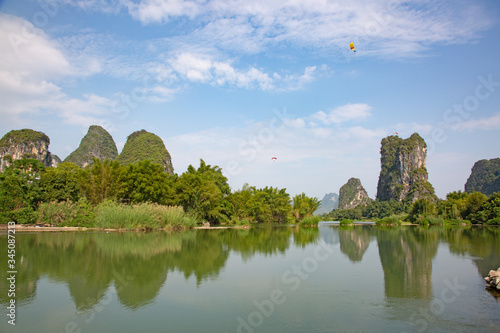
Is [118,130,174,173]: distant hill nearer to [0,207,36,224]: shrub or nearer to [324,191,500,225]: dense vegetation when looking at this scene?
[324,191,500,225]: dense vegetation

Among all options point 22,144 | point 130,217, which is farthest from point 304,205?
point 22,144

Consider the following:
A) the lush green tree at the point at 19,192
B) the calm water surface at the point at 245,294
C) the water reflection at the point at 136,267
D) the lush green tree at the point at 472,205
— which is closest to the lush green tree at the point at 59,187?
the lush green tree at the point at 19,192

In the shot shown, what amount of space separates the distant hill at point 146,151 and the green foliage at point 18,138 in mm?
17015

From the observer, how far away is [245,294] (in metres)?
6.59

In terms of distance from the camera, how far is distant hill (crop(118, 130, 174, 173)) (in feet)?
244

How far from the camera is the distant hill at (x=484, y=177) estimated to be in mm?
89812

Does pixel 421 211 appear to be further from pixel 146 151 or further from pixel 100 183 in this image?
pixel 146 151

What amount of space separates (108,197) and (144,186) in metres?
2.64

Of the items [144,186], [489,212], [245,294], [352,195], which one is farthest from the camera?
[352,195]

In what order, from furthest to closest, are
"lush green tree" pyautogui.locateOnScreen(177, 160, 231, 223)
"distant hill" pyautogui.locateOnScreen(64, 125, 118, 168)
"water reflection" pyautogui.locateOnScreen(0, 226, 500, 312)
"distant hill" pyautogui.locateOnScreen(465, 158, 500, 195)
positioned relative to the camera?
"distant hill" pyautogui.locateOnScreen(465, 158, 500, 195), "distant hill" pyautogui.locateOnScreen(64, 125, 118, 168), "lush green tree" pyautogui.locateOnScreen(177, 160, 231, 223), "water reflection" pyautogui.locateOnScreen(0, 226, 500, 312)

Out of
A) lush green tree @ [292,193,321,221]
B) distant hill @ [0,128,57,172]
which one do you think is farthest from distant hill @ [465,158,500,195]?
distant hill @ [0,128,57,172]

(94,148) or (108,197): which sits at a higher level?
(94,148)

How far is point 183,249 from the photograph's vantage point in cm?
1302

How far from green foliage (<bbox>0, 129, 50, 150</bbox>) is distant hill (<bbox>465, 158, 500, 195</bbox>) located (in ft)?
329
